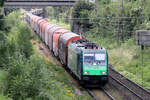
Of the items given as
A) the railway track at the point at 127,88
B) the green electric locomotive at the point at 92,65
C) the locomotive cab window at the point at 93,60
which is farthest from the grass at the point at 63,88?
the railway track at the point at 127,88

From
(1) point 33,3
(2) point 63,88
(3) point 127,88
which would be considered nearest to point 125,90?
(3) point 127,88

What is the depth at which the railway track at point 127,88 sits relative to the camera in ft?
56.7

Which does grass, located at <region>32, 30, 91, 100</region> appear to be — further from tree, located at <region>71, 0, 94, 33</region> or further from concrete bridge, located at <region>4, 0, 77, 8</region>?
concrete bridge, located at <region>4, 0, 77, 8</region>

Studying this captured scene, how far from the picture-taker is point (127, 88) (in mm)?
19078

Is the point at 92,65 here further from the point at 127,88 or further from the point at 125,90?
the point at 127,88

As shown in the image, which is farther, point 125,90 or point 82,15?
point 82,15

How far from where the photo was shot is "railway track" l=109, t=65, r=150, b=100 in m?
17.3

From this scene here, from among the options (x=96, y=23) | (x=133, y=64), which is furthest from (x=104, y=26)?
(x=133, y=64)

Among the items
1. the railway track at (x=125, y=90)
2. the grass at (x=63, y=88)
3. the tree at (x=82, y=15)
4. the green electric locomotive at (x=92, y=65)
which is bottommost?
the railway track at (x=125, y=90)

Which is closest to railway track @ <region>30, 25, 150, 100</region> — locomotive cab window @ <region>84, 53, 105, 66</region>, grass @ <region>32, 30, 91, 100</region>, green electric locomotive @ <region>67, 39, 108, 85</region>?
green electric locomotive @ <region>67, 39, 108, 85</region>

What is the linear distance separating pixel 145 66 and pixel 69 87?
8043 mm

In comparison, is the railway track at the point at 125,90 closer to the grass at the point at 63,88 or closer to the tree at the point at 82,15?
the grass at the point at 63,88

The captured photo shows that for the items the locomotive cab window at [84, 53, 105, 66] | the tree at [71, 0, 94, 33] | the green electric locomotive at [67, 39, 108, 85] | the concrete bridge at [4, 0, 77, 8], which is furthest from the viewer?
the concrete bridge at [4, 0, 77, 8]

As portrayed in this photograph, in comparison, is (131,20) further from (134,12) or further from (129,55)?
(129,55)
